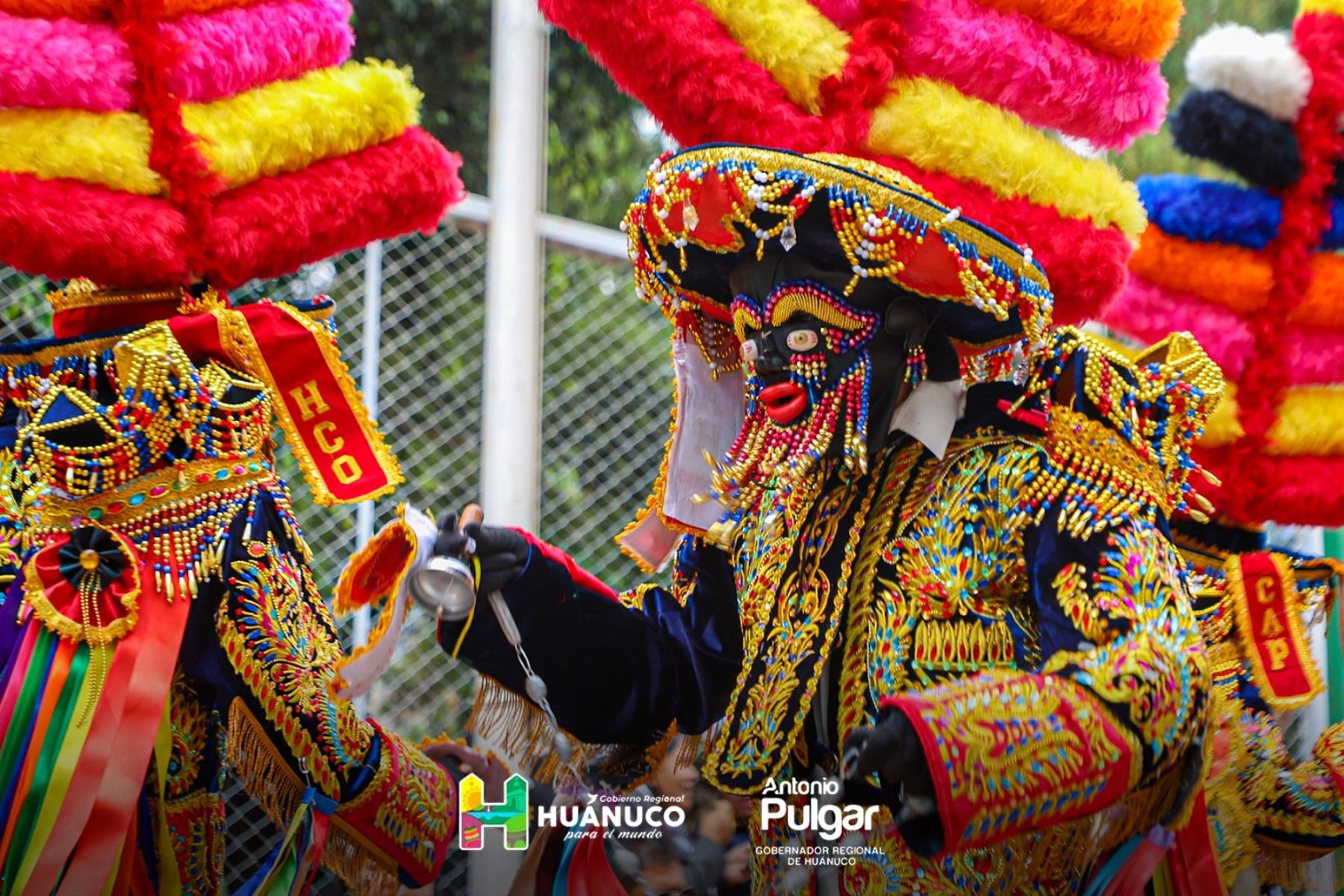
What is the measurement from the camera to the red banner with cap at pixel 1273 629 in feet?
9.68

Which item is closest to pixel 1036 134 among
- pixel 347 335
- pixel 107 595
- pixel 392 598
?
pixel 392 598

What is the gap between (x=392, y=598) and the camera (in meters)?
2.27

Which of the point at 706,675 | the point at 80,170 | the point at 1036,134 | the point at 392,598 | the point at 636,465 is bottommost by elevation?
the point at 636,465

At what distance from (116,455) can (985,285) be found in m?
1.44

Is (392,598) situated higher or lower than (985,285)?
lower

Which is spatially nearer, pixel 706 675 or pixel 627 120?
pixel 706 675

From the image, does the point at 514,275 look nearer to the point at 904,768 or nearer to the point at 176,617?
the point at 176,617

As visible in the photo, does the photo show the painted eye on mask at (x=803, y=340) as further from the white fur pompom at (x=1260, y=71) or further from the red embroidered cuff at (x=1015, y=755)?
the white fur pompom at (x=1260, y=71)

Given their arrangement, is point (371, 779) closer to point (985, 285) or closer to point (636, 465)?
point (985, 285)

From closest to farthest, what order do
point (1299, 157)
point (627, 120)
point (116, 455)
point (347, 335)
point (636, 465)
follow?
1. point (116, 455)
2. point (1299, 157)
3. point (347, 335)
4. point (636, 465)
5. point (627, 120)

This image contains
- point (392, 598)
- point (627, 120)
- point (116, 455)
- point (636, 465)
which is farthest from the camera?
point (627, 120)

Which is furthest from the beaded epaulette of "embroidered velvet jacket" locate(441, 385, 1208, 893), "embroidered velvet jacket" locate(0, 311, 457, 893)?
"embroidered velvet jacket" locate(0, 311, 457, 893)

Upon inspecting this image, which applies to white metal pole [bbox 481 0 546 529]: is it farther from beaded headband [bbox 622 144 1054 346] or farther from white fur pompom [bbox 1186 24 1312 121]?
beaded headband [bbox 622 144 1054 346]

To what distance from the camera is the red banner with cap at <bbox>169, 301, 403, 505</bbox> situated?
2551mm
